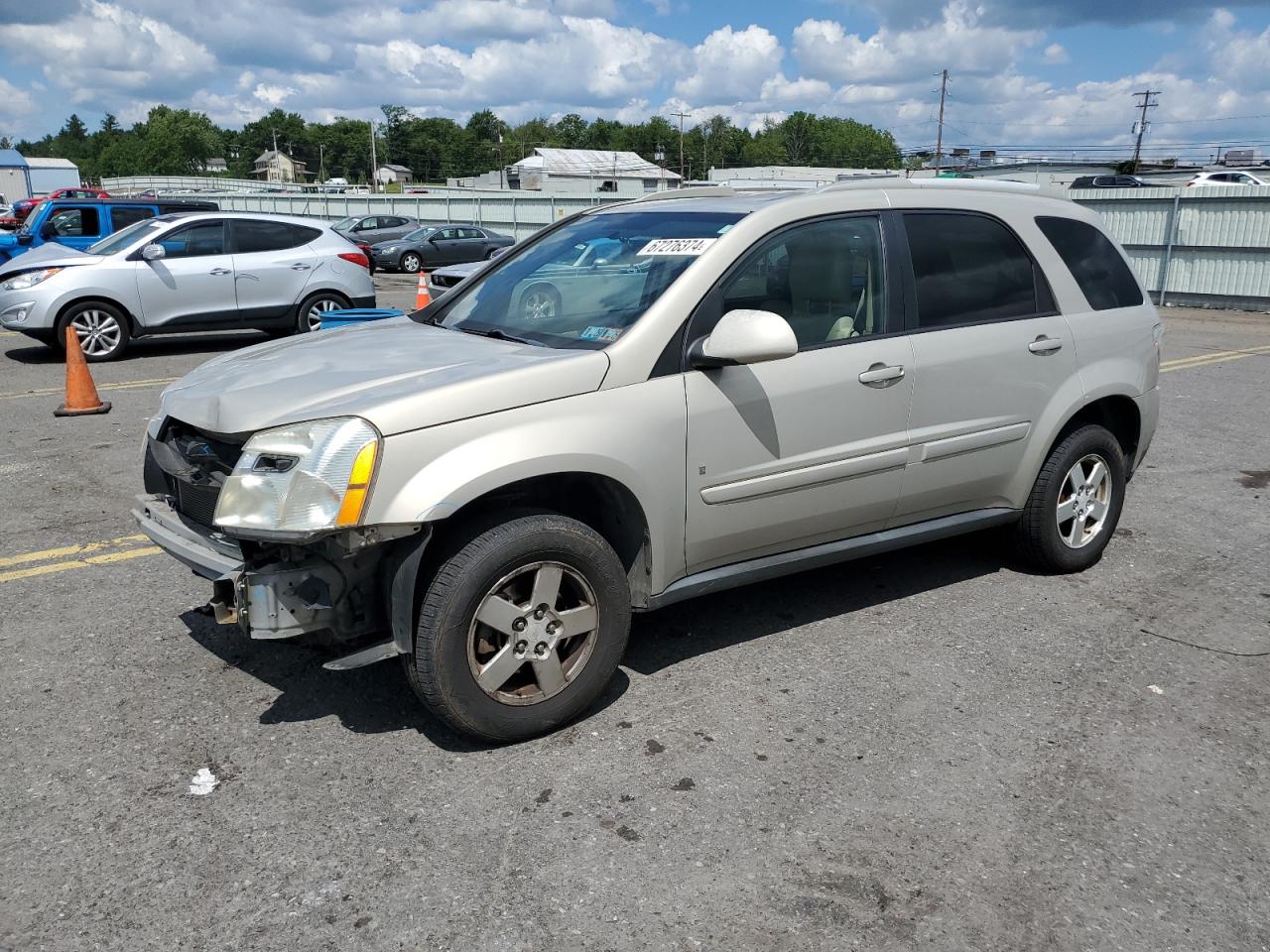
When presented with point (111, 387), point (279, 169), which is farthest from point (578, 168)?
point (111, 387)

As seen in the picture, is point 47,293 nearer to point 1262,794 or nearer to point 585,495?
point 585,495

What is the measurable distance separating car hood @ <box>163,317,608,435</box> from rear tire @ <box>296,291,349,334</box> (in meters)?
8.93

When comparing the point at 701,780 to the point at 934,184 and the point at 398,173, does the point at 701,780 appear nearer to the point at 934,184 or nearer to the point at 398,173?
the point at 934,184

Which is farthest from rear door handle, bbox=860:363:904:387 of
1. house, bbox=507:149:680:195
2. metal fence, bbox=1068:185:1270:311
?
house, bbox=507:149:680:195

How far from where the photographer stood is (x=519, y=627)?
3.44m

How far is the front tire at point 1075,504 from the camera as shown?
4961 millimetres

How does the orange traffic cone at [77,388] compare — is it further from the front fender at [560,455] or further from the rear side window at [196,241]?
the front fender at [560,455]

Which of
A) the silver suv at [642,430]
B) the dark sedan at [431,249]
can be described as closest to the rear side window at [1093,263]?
the silver suv at [642,430]

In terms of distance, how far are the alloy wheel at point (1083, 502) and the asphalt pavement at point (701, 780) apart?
24 cm

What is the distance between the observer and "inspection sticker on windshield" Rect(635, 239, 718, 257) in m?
3.96

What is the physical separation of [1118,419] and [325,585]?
13.4ft

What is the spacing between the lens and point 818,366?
13.4 ft

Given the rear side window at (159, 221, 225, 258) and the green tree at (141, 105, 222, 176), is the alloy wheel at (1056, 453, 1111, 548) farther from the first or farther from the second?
the green tree at (141, 105, 222, 176)

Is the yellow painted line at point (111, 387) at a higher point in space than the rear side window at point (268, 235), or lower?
lower
